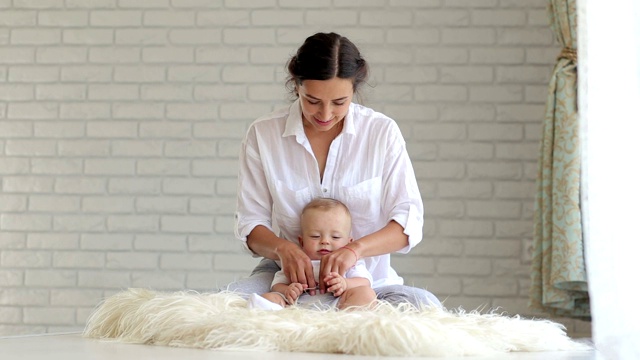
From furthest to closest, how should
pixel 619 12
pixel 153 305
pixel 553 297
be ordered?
pixel 553 297
pixel 153 305
pixel 619 12

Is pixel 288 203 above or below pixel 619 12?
below

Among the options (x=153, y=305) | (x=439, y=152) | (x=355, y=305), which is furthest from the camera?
(x=439, y=152)

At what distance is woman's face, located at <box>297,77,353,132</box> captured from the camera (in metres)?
2.96

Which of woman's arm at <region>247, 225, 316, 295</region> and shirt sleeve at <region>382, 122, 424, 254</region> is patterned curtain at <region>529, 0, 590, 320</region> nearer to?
shirt sleeve at <region>382, 122, 424, 254</region>

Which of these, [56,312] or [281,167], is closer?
[281,167]

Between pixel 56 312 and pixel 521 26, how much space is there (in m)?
2.72

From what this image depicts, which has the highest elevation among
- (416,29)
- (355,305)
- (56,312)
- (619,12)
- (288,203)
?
(416,29)

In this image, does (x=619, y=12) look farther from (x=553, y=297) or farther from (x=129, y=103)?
(x=129, y=103)

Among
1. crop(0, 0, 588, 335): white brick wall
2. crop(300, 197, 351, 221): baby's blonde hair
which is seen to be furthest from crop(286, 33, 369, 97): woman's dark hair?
crop(0, 0, 588, 335): white brick wall

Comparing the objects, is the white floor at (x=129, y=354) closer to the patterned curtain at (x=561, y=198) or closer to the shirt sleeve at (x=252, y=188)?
the shirt sleeve at (x=252, y=188)

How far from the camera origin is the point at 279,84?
4668 millimetres

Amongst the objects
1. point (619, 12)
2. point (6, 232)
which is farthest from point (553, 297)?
point (6, 232)

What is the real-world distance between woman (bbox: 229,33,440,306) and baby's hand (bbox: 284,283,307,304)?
0.63ft

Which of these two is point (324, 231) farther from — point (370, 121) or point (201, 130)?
point (201, 130)
